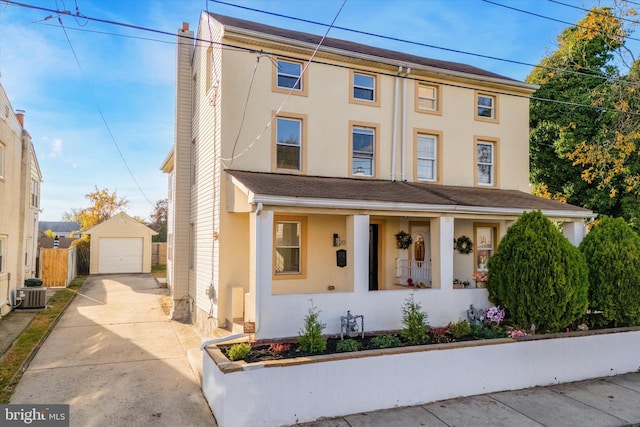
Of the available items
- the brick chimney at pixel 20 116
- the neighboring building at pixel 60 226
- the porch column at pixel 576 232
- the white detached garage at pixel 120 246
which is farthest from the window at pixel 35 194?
the neighboring building at pixel 60 226

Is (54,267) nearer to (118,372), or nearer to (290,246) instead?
(118,372)

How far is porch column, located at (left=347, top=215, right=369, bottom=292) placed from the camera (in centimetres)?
830

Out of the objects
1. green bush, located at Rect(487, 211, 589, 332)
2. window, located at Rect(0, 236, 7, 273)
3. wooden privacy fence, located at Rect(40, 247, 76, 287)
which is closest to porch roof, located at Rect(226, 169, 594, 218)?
green bush, located at Rect(487, 211, 589, 332)

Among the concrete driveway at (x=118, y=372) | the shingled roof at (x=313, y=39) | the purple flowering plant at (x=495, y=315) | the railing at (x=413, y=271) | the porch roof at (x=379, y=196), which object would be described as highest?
the shingled roof at (x=313, y=39)

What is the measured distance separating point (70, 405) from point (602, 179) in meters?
17.9

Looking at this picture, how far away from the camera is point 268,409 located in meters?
5.60

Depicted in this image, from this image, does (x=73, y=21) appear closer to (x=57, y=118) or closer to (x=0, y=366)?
(x=0, y=366)

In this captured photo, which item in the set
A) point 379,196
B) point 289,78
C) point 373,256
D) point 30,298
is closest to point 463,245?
point 373,256

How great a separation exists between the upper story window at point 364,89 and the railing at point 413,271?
4.56 metres

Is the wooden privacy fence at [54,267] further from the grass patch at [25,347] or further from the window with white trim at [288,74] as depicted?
the window with white trim at [288,74]

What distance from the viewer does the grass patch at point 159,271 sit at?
2275 centimetres

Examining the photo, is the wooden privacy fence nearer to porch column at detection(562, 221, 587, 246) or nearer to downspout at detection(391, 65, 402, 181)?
downspout at detection(391, 65, 402, 181)

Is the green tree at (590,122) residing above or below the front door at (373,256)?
above

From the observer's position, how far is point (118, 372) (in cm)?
756
